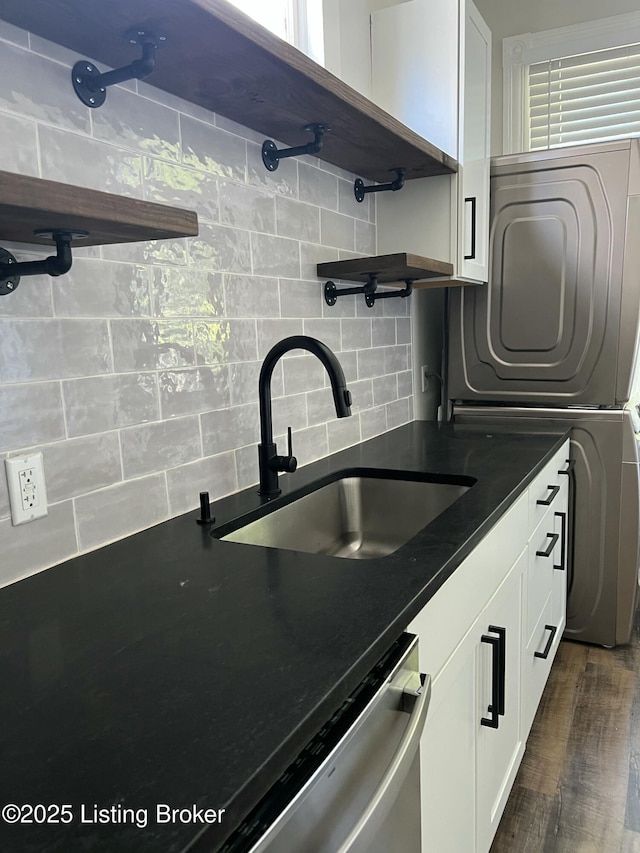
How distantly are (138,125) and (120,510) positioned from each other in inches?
29.5

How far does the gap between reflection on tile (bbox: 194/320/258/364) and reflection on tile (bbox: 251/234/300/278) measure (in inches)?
6.2

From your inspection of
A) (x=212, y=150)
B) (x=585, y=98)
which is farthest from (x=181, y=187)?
(x=585, y=98)

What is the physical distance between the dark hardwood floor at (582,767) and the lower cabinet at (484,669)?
14 cm

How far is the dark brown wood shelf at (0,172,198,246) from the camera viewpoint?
2.36 feet

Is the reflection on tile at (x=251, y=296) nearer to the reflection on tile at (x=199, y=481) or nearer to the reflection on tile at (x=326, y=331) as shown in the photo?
the reflection on tile at (x=326, y=331)

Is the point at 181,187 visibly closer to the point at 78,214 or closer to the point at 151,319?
the point at 151,319

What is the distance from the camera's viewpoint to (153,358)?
134 cm

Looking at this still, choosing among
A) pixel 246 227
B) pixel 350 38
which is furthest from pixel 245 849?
pixel 350 38

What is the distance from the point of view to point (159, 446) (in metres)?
1.37

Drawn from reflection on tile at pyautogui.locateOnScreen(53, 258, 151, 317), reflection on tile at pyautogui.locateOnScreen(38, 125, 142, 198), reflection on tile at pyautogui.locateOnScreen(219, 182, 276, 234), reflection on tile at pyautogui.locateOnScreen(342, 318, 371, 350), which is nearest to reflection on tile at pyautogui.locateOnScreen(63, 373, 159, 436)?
reflection on tile at pyautogui.locateOnScreen(53, 258, 151, 317)

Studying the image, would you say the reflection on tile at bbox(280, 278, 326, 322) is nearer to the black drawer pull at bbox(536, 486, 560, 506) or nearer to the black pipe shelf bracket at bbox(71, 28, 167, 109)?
the black pipe shelf bracket at bbox(71, 28, 167, 109)

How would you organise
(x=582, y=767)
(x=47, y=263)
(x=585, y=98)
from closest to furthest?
(x=47, y=263)
(x=582, y=767)
(x=585, y=98)

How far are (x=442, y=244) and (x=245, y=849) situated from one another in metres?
1.96

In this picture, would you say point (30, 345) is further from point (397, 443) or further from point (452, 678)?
point (397, 443)
